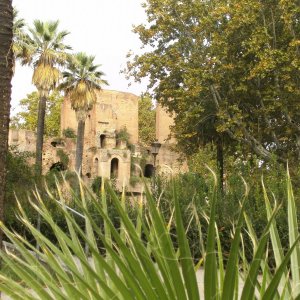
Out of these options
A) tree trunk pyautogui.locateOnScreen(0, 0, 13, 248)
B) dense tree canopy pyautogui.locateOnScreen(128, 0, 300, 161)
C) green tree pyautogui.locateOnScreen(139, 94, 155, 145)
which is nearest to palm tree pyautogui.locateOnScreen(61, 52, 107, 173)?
dense tree canopy pyautogui.locateOnScreen(128, 0, 300, 161)

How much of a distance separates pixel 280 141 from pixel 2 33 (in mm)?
16338

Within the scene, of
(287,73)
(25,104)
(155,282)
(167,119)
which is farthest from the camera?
(25,104)

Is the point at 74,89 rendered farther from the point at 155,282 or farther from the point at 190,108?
the point at 155,282

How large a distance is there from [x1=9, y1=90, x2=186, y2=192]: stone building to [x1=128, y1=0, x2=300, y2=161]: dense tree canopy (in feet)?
62.0

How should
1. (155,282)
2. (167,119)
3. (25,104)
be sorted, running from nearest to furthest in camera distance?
(155,282) < (167,119) < (25,104)

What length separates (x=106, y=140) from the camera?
47250 millimetres

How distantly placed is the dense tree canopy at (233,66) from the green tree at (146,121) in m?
33.6

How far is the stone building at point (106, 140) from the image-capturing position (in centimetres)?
4228

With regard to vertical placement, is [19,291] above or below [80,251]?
below

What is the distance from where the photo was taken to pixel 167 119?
49281 millimetres

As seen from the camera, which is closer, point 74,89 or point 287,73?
point 287,73

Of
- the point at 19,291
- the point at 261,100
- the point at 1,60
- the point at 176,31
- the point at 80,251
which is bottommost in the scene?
the point at 19,291

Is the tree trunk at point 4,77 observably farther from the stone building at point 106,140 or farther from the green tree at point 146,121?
the green tree at point 146,121

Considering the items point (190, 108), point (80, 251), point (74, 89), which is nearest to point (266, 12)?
point (190, 108)
